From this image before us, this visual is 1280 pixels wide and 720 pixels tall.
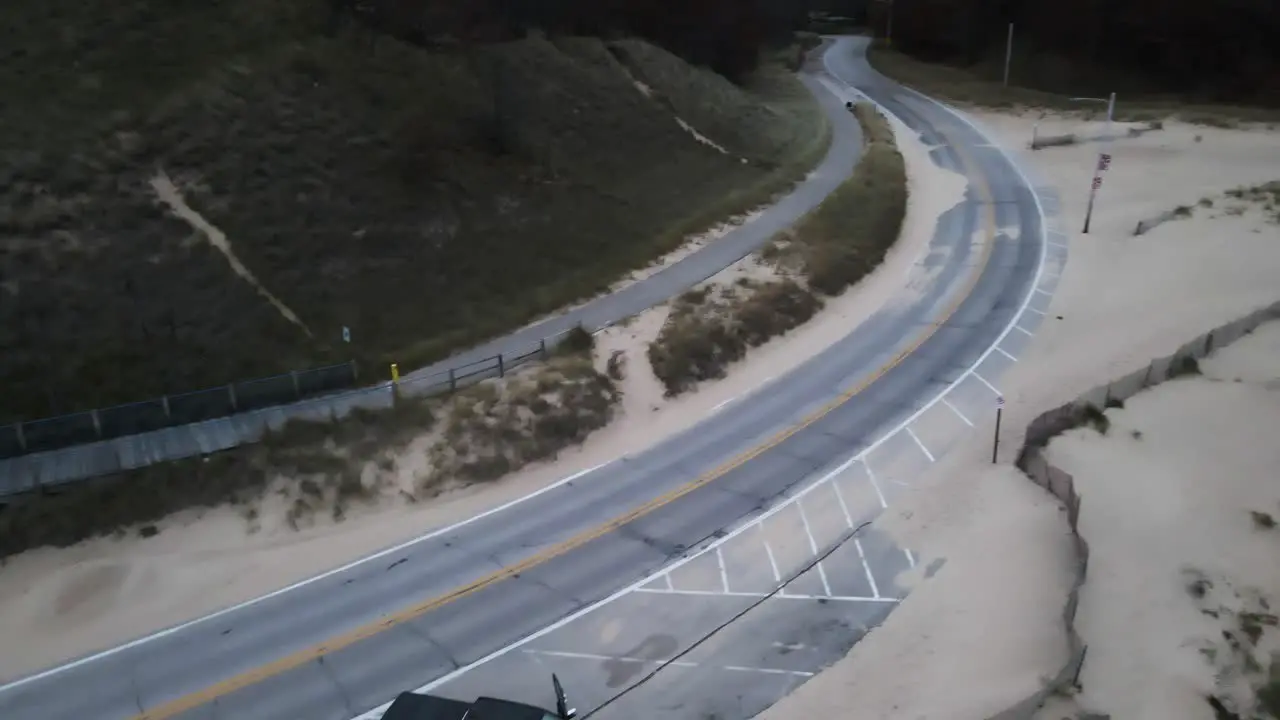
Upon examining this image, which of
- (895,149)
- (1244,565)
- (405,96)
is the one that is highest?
(405,96)

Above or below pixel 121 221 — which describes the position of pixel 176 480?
below

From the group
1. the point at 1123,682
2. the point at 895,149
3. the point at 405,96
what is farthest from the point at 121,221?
the point at 895,149

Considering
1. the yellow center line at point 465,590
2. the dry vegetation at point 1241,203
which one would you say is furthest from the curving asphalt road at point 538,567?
the dry vegetation at point 1241,203

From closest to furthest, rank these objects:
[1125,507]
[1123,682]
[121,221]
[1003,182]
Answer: [1123,682], [1125,507], [121,221], [1003,182]

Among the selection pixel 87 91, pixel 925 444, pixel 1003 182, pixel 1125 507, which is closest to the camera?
pixel 1125 507

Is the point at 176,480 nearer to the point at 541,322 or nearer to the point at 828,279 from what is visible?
the point at 541,322

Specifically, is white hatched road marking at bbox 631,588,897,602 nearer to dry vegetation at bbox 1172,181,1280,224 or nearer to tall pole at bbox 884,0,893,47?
dry vegetation at bbox 1172,181,1280,224

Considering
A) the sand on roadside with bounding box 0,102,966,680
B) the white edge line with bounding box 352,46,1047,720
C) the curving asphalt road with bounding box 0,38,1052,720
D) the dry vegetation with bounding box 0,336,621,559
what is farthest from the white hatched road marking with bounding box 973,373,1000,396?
the dry vegetation with bounding box 0,336,621,559
